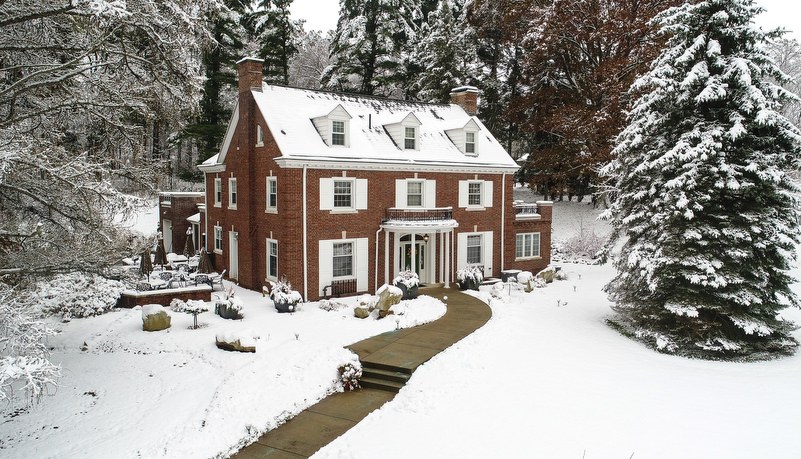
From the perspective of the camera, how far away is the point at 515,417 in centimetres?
1008

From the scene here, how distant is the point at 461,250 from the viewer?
2309 cm

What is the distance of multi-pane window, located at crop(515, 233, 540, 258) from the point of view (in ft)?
83.8

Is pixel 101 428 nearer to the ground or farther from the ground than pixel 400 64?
nearer to the ground

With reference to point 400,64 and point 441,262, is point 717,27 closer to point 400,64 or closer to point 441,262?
point 441,262

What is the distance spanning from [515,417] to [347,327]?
22.7 ft

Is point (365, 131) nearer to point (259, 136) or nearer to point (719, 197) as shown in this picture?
→ point (259, 136)

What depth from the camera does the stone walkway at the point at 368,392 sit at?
370 inches

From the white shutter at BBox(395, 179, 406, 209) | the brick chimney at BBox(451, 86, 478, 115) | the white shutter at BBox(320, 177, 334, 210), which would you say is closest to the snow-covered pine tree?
the white shutter at BBox(395, 179, 406, 209)

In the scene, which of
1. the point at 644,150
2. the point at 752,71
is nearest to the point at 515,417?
the point at 644,150

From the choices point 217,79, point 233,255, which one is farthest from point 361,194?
point 217,79

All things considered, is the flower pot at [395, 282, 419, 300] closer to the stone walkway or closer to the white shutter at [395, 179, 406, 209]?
the stone walkway

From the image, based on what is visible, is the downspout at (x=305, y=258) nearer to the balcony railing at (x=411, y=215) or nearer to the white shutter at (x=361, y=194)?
the white shutter at (x=361, y=194)

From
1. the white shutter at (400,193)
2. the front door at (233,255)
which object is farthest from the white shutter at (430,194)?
the front door at (233,255)

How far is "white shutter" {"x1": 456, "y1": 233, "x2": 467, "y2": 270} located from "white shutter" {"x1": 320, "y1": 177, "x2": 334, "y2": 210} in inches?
247
